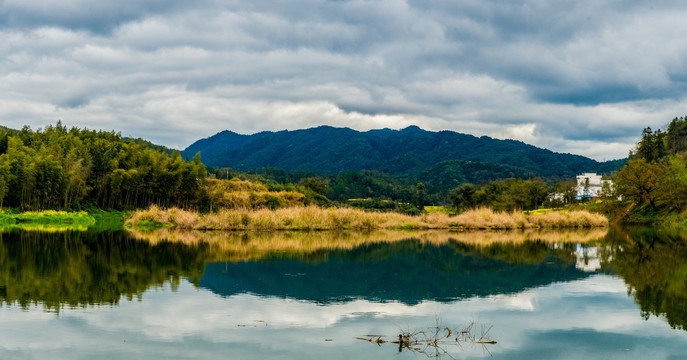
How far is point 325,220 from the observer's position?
1289 inches

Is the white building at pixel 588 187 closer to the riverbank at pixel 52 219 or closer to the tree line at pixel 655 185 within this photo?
the tree line at pixel 655 185

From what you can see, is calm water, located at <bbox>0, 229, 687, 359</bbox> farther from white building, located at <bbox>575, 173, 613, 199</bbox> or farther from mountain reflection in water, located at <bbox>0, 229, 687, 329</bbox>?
white building, located at <bbox>575, 173, 613, 199</bbox>

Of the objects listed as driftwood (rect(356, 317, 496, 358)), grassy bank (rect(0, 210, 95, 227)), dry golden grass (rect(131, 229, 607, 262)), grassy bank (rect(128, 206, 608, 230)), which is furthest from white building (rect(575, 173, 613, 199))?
driftwood (rect(356, 317, 496, 358))

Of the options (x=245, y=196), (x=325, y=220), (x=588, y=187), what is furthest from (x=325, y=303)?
(x=588, y=187)

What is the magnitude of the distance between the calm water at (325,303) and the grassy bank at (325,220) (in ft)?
37.9

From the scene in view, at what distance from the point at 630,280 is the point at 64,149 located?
55.6 metres

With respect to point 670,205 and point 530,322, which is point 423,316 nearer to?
point 530,322

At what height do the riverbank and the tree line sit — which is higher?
the tree line

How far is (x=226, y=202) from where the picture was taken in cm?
5425

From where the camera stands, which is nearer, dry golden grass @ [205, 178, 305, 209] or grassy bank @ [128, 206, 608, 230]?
grassy bank @ [128, 206, 608, 230]

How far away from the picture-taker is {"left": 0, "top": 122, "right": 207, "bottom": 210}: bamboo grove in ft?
149

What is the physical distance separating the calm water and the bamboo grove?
28.8 m

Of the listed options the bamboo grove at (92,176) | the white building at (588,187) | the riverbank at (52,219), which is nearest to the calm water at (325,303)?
the riverbank at (52,219)

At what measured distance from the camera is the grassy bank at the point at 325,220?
104 feet
